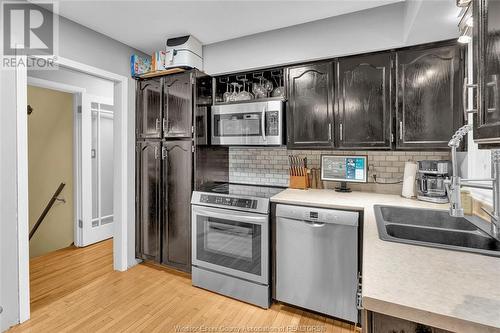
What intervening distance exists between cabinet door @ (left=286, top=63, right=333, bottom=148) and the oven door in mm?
820

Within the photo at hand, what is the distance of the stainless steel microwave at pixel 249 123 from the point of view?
2400mm

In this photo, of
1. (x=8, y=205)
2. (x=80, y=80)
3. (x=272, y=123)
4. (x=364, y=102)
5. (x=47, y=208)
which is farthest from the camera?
(x=47, y=208)

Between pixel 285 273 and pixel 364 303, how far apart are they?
145 cm

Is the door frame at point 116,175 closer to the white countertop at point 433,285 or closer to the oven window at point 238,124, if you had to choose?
the oven window at point 238,124

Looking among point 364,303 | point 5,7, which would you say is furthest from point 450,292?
point 5,7

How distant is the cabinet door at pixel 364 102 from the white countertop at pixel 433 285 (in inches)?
45.1

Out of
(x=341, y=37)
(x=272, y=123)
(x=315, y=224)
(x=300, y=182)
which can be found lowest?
(x=315, y=224)

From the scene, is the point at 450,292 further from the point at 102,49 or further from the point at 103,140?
the point at 103,140

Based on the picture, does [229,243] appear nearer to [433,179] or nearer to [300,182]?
[300,182]

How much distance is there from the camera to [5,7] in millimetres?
1817

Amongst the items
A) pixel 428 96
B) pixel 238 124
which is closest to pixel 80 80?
pixel 238 124

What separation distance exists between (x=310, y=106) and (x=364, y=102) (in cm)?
45

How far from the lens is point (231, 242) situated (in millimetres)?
2312

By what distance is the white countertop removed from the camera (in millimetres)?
650
